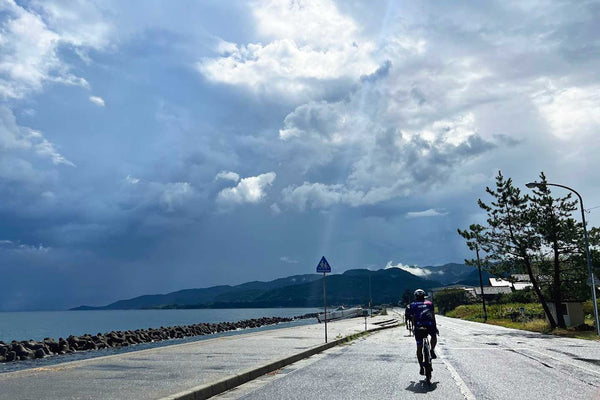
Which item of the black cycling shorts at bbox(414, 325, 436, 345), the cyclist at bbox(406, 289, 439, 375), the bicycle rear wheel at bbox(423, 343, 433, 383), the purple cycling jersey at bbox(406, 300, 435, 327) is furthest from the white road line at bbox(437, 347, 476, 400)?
the purple cycling jersey at bbox(406, 300, 435, 327)

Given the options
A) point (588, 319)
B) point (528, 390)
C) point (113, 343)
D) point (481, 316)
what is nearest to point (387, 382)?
point (528, 390)

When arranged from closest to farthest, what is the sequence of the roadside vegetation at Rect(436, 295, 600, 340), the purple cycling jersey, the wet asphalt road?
the wet asphalt road, the purple cycling jersey, the roadside vegetation at Rect(436, 295, 600, 340)

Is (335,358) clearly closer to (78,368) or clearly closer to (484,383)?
(484,383)

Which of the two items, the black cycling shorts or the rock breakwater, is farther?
the rock breakwater

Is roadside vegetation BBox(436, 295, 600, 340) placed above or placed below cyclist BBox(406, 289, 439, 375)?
below

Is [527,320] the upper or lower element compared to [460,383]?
lower

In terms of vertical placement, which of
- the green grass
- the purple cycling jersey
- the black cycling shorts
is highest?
the purple cycling jersey

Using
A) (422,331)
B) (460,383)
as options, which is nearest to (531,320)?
(460,383)

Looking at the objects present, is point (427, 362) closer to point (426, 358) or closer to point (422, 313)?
point (426, 358)

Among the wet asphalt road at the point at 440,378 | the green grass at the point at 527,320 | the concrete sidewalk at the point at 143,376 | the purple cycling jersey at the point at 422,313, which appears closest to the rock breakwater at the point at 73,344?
the concrete sidewalk at the point at 143,376

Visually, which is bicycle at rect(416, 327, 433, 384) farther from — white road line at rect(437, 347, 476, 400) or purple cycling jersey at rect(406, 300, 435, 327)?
white road line at rect(437, 347, 476, 400)

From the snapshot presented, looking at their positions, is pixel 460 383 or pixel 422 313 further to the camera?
pixel 422 313

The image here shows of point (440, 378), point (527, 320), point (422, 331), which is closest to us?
point (422, 331)

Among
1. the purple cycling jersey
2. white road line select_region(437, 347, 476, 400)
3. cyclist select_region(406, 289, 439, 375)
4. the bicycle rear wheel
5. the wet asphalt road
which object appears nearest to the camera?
white road line select_region(437, 347, 476, 400)
